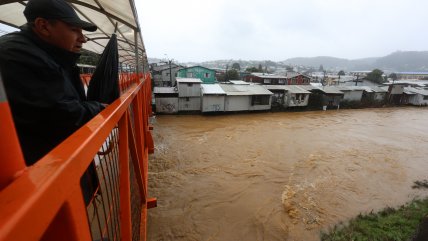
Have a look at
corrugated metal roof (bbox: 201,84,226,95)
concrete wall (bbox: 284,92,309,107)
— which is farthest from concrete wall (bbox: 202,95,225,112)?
concrete wall (bbox: 284,92,309,107)

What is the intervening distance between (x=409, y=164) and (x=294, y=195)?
8.81m

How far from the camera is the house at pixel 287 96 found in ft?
82.5

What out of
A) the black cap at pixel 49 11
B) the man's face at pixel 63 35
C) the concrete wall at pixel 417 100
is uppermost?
the black cap at pixel 49 11

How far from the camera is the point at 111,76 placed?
8.64 ft

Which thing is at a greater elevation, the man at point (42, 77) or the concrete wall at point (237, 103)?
the man at point (42, 77)

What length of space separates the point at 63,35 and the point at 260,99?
75.0 feet

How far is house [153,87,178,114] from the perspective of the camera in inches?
800

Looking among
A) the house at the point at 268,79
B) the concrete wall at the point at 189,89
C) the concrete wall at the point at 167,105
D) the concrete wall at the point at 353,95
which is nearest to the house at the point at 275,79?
the house at the point at 268,79

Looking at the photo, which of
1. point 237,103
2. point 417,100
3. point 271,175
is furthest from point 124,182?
point 417,100

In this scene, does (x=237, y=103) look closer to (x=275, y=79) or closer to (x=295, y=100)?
(x=295, y=100)

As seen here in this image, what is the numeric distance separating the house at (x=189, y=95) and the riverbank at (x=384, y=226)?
1615cm

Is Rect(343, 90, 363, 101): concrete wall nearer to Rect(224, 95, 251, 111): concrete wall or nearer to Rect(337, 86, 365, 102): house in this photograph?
Rect(337, 86, 365, 102): house

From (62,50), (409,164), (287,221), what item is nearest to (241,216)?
(287,221)

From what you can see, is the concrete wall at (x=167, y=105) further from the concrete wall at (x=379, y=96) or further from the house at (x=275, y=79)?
the concrete wall at (x=379, y=96)
